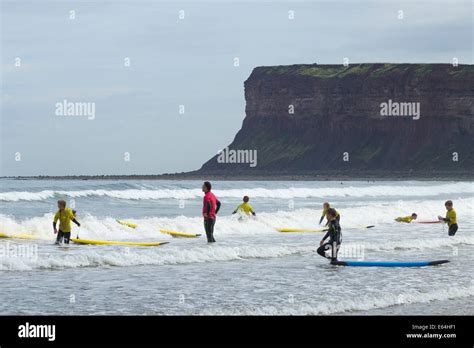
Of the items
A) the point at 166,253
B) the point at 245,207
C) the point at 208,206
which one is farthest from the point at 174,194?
the point at 166,253

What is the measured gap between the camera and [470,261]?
20.2 metres

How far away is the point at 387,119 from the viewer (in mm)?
190625

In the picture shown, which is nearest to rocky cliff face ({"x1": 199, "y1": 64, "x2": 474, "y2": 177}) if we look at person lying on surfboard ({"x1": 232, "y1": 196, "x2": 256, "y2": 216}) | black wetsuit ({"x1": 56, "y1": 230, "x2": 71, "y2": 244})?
person lying on surfboard ({"x1": 232, "y1": 196, "x2": 256, "y2": 216})

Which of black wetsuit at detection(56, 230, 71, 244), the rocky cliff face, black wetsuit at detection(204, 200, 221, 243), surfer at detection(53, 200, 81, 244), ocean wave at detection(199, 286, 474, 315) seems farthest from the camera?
the rocky cliff face

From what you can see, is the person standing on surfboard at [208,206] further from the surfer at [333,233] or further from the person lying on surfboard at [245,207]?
the person lying on surfboard at [245,207]

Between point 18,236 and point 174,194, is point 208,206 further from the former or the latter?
point 174,194

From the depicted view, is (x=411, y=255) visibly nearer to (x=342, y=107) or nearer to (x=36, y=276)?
(x=36, y=276)

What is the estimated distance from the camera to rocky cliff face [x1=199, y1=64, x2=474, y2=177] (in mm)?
179500

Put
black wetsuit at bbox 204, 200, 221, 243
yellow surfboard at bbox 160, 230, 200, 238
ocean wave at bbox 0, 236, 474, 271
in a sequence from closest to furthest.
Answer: ocean wave at bbox 0, 236, 474, 271 < black wetsuit at bbox 204, 200, 221, 243 < yellow surfboard at bbox 160, 230, 200, 238

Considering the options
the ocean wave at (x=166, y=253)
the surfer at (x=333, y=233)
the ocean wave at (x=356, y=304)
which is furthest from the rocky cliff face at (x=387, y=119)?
the ocean wave at (x=356, y=304)

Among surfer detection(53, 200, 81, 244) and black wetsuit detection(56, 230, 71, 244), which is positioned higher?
surfer detection(53, 200, 81, 244)

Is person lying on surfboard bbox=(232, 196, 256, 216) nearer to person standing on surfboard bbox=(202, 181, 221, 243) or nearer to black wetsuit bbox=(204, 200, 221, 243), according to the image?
black wetsuit bbox=(204, 200, 221, 243)
